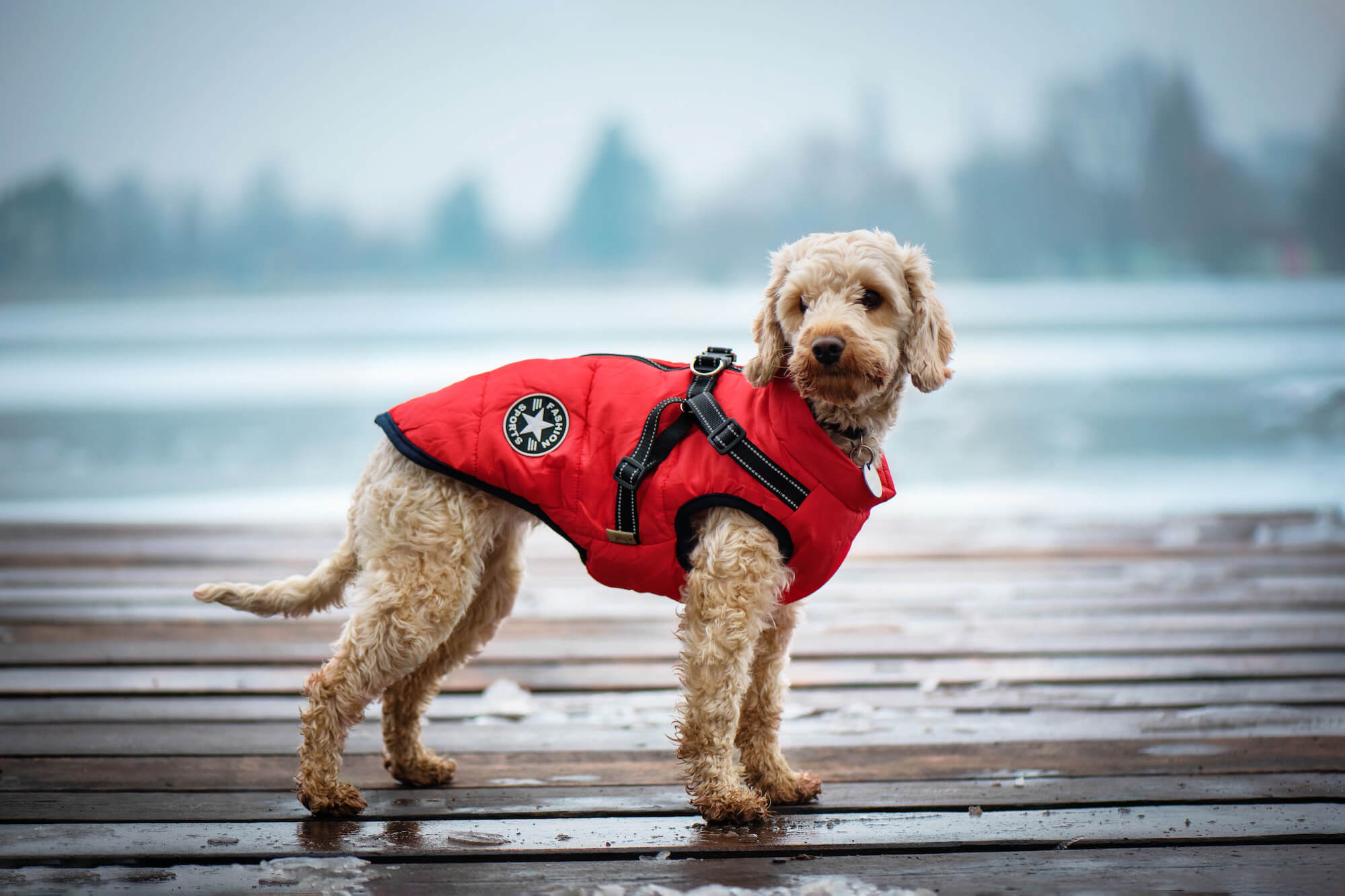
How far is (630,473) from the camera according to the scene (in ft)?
6.38

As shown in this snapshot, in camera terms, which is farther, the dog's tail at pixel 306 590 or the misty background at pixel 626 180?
the misty background at pixel 626 180

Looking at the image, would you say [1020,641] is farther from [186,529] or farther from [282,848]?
[186,529]

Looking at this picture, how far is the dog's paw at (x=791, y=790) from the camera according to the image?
2.06 meters

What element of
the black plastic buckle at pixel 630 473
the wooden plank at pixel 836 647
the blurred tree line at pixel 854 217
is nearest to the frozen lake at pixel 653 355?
the blurred tree line at pixel 854 217

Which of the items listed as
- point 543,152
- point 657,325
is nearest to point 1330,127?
point 657,325

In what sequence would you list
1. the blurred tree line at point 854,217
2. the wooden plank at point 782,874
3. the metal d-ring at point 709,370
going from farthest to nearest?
the blurred tree line at point 854,217
the metal d-ring at point 709,370
the wooden plank at point 782,874

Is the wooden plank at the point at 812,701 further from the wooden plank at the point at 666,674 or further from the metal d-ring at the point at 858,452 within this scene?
the metal d-ring at the point at 858,452


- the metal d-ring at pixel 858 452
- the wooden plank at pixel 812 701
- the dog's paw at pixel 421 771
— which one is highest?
the metal d-ring at pixel 858 452

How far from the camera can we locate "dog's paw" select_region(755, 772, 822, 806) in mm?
2064

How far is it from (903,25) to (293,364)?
25.7 feet

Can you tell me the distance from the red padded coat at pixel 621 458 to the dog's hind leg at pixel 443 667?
0.81 ft

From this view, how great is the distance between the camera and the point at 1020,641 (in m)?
3.16

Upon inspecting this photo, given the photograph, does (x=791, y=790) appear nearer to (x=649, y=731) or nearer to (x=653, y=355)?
(x=649, y=731)

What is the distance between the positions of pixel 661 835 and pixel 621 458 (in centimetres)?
73
